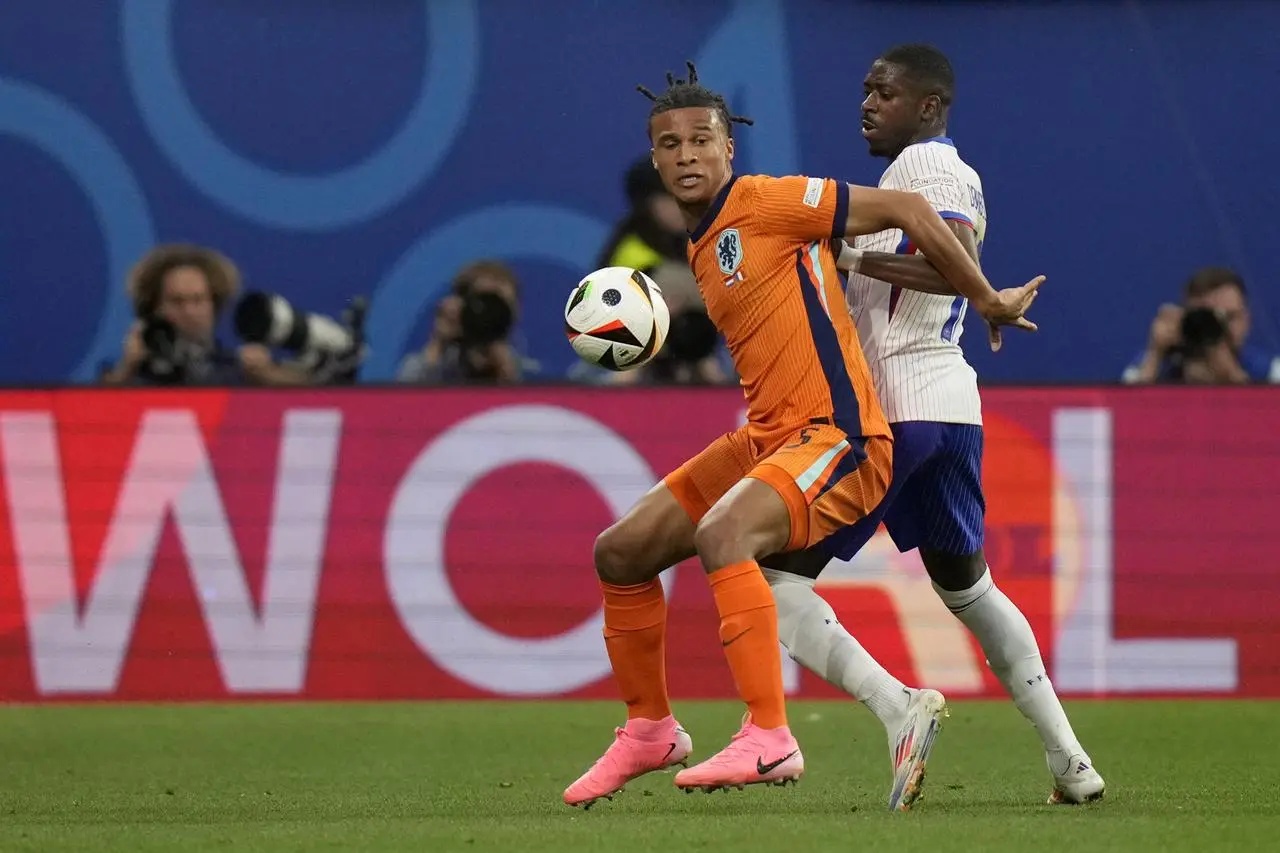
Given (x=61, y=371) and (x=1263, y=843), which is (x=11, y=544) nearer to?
(x=61, y=371)

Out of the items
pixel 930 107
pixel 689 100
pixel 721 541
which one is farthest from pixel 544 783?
pixel 930 107

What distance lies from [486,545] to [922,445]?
430cm

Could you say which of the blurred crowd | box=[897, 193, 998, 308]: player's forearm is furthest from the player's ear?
the blurred crowd

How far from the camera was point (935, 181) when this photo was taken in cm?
608

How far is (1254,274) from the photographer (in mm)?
13086

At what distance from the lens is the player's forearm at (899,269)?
19.3ft

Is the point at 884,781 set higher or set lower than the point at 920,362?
lower

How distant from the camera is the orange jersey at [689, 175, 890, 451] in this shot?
579 cm

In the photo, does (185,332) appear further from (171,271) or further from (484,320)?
(484,320)

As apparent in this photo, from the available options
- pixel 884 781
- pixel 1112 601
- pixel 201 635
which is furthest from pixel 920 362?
pixel 201 635

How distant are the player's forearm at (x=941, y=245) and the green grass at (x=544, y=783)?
1378mm

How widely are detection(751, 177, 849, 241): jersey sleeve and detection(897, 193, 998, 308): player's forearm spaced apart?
169mm

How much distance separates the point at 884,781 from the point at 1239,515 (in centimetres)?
371

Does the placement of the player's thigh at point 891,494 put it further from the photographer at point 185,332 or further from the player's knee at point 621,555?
the photographer at point 185,332
